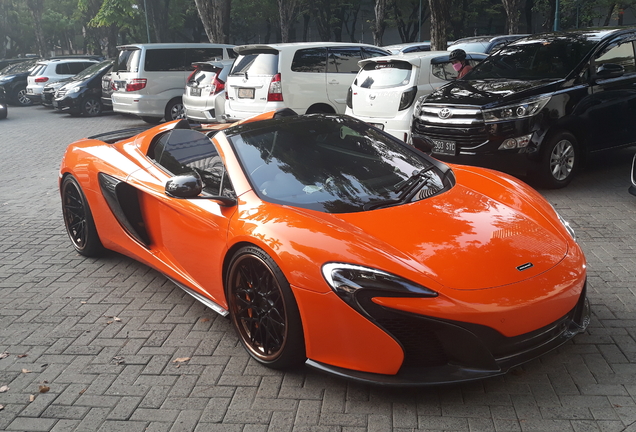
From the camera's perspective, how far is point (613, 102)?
25.7 feet

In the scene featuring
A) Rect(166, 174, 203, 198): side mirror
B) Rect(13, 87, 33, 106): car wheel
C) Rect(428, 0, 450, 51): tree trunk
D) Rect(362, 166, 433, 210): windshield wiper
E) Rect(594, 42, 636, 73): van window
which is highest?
Rect(428, 0, 450, 51): tree trunk

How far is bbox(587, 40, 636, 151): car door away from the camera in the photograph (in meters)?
7.70

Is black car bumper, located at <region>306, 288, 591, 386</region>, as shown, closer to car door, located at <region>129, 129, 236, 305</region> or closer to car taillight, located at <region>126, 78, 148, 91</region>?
car door, located at <region>129, 129, 236, 305</region>

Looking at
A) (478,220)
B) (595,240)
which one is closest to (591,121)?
(595,240)

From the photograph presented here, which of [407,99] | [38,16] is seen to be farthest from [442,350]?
[38,16]

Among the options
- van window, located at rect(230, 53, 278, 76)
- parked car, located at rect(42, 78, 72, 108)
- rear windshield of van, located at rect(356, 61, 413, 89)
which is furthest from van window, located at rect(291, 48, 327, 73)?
parked car, located at rect(42, 78, 72, 108)

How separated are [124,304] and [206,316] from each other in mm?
724

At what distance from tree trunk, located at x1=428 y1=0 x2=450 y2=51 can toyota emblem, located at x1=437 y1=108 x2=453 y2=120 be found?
24.7 ft

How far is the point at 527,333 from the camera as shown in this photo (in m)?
3.08

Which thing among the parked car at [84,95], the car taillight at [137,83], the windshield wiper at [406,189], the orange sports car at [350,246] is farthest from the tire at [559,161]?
the parked car at [84,95]

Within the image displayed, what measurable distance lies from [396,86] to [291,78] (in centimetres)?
249

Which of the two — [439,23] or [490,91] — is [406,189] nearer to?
[490,91]

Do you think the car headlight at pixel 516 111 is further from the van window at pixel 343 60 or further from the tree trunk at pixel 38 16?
the tree trunk at pixel 38 16

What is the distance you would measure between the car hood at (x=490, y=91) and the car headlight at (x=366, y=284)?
4901 mm
